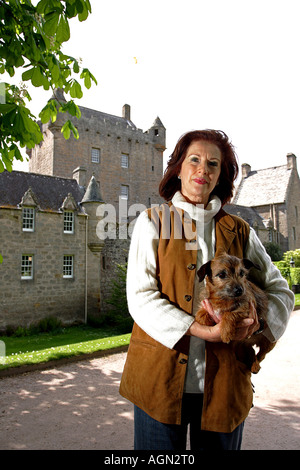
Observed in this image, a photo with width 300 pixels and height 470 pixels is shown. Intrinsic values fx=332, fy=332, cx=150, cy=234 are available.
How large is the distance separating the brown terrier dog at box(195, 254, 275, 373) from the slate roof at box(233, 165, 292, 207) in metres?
44.7

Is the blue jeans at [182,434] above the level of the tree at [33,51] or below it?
below

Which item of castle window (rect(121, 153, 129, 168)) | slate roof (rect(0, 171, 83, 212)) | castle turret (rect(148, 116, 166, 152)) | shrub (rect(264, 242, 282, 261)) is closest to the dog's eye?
slate roof (rect(0, 171, 83, 212))

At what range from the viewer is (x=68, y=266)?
20.5 meters

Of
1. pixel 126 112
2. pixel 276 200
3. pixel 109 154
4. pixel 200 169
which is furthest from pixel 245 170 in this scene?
pixel 200 169

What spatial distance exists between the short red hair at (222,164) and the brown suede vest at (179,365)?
37 centimetres

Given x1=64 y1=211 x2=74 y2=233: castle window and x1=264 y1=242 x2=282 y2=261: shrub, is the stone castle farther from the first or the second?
x1=264 y1=242 x2=282 y2=261: shrub

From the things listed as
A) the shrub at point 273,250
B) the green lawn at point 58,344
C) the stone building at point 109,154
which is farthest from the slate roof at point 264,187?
the green lawn at point 58,344

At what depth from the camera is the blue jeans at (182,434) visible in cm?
217

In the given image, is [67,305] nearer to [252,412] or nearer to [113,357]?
[113,357]

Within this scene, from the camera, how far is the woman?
208 centimetres

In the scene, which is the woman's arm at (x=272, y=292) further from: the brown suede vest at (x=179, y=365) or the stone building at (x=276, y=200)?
the stone building at (x=276, y=200)

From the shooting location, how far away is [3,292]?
1798cm
